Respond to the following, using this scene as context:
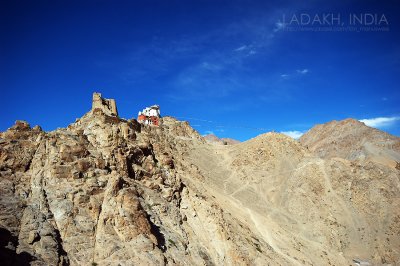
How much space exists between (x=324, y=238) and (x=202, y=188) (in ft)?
76.1

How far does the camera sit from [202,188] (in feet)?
188

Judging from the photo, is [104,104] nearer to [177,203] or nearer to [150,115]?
[177,203]

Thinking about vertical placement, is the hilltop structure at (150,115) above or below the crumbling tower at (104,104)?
above

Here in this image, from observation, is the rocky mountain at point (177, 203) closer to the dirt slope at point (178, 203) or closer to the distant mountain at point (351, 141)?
the dirt slope at point (178, 203)

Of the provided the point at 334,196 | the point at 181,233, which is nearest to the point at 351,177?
the point at 334,196

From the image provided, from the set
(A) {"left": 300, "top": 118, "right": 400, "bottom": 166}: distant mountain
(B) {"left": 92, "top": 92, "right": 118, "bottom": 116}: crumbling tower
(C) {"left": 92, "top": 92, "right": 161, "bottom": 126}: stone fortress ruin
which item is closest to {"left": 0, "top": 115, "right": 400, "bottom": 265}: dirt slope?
(B) {"left": 92, "top": 92, "right": 118, "bottom": 116}: crumbling tower

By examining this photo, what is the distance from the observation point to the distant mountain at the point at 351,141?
387ft

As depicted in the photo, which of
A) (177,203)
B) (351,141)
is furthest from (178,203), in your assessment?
(351,141)

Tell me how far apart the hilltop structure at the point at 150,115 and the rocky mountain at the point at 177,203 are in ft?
60.7

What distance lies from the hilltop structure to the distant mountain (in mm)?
63754

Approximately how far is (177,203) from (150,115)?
215 ft

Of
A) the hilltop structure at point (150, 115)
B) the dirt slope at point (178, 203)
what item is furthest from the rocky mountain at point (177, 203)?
the hilltop structure at point (150, 115)

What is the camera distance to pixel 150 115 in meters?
107

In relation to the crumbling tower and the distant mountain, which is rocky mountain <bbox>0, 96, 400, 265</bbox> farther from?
the distant mountain
